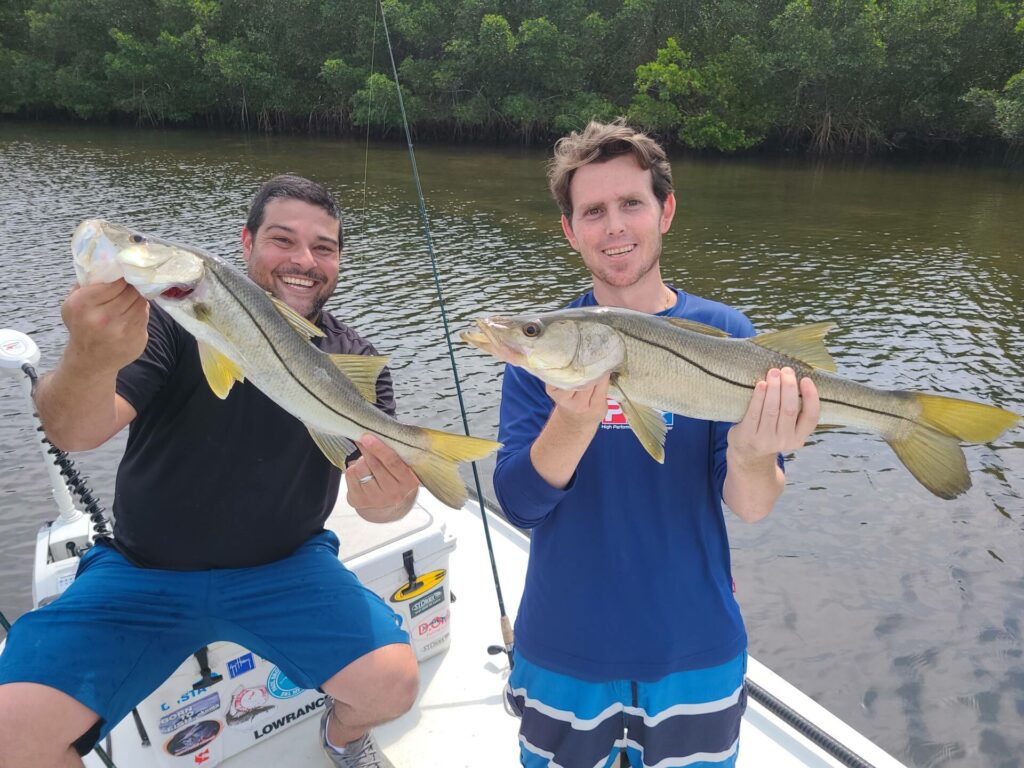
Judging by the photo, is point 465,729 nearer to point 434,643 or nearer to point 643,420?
point 434,643

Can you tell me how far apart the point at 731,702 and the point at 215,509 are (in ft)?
7.54

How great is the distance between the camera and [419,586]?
3.60 m

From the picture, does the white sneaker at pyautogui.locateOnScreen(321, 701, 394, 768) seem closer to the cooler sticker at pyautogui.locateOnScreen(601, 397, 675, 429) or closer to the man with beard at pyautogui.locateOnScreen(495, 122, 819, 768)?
the man with beard at pyautogui.locateOnScreen(495, 122, 819, 768)

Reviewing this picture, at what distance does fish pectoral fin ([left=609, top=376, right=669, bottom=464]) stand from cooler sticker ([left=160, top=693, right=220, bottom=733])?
2.31 m

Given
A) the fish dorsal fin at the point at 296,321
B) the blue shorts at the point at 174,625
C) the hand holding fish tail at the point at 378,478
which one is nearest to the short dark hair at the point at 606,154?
the fish dorsal fin at the point at 296,321

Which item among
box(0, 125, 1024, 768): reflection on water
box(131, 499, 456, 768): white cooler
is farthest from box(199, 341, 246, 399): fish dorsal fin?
box(0, 125, 1024, 768): reflection on water

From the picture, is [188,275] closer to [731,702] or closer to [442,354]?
[731,702]

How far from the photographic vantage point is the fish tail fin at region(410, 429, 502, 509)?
2555mm

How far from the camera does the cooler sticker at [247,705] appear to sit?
3.11 m

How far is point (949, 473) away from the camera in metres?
2.17

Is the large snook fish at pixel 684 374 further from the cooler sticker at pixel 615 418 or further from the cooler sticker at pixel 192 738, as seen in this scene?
the cooler sticker at pixel 192 738

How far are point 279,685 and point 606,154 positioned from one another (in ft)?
9.36

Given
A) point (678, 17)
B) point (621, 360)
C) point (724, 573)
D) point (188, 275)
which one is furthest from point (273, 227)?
point (678, 17)

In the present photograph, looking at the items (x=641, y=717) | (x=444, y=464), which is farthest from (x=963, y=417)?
(x=444, y=464)
